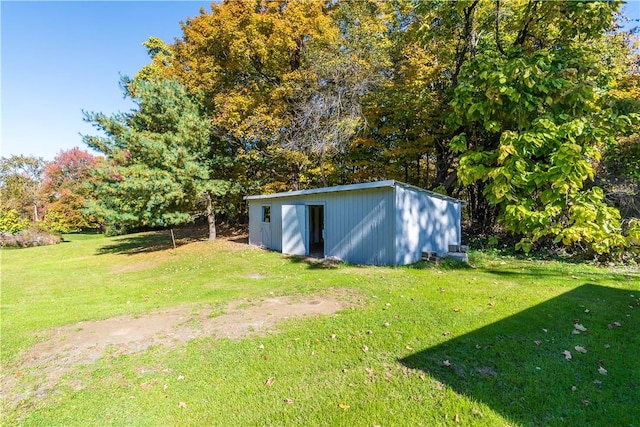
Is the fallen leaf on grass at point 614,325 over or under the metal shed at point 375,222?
under

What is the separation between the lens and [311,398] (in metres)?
3.05

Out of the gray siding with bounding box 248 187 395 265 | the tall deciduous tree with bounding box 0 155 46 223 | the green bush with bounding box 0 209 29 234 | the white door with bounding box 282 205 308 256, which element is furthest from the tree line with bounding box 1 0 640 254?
the tall deciduous tree with bounding box 0 155 46 223

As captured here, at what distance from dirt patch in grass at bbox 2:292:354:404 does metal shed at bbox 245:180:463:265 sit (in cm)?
323

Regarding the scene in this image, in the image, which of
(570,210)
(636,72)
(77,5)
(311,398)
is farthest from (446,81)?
(311,398)

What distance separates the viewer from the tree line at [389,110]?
7996 mm

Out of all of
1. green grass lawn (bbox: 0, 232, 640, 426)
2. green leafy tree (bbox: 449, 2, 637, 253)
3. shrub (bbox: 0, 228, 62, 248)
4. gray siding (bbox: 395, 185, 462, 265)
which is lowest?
green grass lawn (bbox: 0, 232, 640, 426)

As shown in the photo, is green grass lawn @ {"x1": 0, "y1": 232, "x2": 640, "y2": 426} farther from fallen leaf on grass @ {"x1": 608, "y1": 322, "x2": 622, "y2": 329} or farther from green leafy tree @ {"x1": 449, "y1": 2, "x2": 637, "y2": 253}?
green leafy tree @ {"x1": 449, "y1": 2, "x2": 637, "y2": 253}

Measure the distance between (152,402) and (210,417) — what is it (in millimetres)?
669

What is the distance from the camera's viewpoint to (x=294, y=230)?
472 inches

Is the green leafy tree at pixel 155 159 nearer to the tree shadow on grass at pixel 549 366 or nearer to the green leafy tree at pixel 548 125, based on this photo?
the green leafy tree at pixel 548 125

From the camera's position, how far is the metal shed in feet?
28.3

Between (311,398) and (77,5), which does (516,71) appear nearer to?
(311,398)

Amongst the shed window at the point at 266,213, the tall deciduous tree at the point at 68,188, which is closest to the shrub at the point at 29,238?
the tall deciduous tree at the point at 68,188

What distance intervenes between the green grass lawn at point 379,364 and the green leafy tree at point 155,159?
6.99 metres
